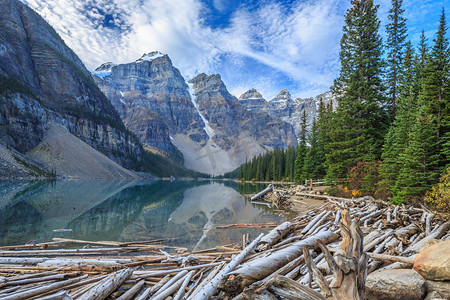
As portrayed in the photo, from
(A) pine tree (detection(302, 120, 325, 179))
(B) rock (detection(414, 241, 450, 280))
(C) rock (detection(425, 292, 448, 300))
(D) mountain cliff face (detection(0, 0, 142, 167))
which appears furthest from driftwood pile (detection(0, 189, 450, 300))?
(D) mountain cliff face (detection(0, 0, 142, 167))

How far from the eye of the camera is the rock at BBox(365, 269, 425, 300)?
13.4ft

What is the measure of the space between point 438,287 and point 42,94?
169936 mm

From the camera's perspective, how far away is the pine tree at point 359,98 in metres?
23.5

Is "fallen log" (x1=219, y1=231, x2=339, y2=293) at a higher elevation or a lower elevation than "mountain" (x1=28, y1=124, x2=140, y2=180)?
lower

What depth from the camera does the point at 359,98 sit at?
25.4m

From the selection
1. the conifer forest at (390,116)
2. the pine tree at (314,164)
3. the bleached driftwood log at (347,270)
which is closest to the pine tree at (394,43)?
the conifer forest at (390,116)

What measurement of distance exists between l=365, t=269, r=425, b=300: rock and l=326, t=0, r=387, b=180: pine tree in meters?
20.5

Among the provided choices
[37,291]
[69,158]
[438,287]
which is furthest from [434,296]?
[69,158]

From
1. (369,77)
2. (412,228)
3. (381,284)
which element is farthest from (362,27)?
(381,284)

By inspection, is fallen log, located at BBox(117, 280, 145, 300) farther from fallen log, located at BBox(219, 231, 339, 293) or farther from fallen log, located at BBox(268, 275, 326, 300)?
fallen log, located at BBox(268, 275, 326, 300)

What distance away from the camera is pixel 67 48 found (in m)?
166

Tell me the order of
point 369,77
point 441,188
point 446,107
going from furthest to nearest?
point 369,77, point 446,107, point 441,188

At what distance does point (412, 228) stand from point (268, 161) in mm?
92856

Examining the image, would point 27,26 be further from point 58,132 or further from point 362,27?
point 362,27
